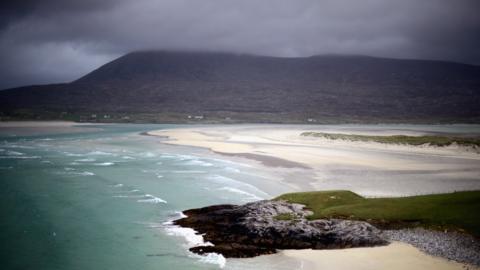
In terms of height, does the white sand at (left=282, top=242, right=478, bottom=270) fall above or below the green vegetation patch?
below

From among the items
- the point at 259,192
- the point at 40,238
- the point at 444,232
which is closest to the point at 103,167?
the point at 259,192

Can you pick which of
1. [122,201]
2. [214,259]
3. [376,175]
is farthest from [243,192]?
[214,259]

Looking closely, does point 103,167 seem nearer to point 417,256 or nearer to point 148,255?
point 148,255

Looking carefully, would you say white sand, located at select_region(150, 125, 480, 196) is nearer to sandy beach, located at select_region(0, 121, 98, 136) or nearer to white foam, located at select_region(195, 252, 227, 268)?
white foam, located at select_region(195, 252, 227, 268)

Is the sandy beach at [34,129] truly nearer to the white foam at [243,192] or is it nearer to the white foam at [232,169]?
the white foam at [232,169]

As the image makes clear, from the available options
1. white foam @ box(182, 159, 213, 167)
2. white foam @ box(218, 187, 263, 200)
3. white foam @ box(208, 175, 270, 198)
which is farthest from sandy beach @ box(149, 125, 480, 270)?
white foam @ box(182, 159, 213, 167)

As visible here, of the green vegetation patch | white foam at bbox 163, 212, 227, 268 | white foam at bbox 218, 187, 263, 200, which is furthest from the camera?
white foam at bbox 218, 187, 263, 200

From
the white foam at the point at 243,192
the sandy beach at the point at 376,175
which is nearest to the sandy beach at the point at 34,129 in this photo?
the sandy beach at the point at 376,175
